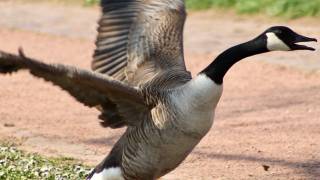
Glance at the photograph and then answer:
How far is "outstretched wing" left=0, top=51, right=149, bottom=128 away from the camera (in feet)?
16.0

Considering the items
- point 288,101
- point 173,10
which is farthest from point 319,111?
point 173,10

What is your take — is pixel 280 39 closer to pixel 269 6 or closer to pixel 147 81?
pixel 147 81

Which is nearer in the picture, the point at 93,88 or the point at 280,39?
the point at 280,39

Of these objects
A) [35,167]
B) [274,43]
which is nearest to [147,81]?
[274,43]

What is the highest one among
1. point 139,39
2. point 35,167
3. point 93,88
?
point 139,39

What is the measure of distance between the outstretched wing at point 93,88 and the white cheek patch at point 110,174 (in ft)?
0.98

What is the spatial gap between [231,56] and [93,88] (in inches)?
33.5

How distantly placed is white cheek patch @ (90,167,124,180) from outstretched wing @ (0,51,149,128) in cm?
30

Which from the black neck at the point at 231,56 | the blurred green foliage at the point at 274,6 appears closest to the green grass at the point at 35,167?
the black neck at the point at 231,56

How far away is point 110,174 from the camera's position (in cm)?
568

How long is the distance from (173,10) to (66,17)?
27.7 feet

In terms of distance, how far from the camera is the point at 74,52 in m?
12.1

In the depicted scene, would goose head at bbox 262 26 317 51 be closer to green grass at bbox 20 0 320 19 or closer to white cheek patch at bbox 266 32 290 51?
white cheek patch at bbox 266 32 290 51

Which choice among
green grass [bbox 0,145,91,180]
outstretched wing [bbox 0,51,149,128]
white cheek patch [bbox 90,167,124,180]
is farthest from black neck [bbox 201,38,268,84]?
green grass [bbox 0,145,91,180]
